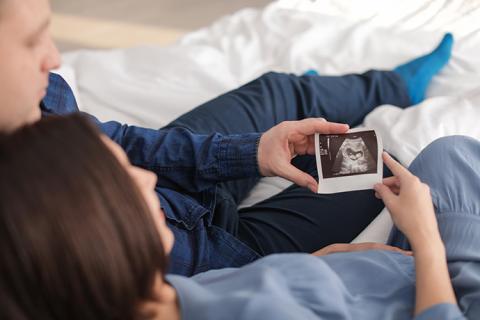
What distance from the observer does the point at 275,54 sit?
5.94 feet

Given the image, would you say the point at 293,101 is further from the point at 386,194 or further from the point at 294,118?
the point at 386,194

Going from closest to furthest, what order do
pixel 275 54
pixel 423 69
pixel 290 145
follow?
pixel 290 145
pixel 423 69
pixel 275 54

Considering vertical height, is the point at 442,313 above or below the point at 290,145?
below

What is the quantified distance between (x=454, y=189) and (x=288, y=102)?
0.51 m

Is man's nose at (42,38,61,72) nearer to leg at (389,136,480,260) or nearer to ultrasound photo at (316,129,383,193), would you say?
ultrasound photo at (316,129,383,193)

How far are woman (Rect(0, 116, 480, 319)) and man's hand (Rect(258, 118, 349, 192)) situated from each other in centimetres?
15

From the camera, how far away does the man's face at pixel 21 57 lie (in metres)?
0.79

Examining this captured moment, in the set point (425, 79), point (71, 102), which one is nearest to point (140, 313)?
point (71, 102)

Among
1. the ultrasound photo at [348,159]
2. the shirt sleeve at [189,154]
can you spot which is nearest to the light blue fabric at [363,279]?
the ultrasound photo at [348,159]

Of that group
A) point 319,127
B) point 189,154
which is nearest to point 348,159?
point 319,127

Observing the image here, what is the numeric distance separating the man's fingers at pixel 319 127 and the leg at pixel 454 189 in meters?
0.17

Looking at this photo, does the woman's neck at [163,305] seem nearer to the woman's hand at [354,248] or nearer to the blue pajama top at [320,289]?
the blue pajama top at [320,289]

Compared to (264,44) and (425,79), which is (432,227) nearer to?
(425,79)

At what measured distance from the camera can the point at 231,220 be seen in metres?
1.21
